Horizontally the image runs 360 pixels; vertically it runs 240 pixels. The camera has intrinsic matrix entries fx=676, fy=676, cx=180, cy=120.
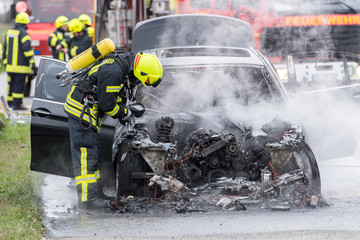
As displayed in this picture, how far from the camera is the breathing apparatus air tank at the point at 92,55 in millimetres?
6156

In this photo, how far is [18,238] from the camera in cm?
496

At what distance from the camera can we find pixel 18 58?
1379cm

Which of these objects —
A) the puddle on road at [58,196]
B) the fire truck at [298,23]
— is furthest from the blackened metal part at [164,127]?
the fire truck at [298,23]

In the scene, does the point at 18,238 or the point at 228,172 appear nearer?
the point at 18,238

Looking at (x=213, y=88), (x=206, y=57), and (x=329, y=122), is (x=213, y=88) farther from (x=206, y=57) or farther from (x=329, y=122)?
(x=329, y=122)

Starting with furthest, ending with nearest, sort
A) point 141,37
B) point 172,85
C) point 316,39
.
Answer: point 316,39, point 141,37, point 172,85

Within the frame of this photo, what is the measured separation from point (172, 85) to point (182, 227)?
1982 mm

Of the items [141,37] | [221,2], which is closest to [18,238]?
[141,37]

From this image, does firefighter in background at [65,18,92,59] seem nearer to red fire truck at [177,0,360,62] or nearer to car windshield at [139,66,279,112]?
red fire truck at [177,0,360,62]

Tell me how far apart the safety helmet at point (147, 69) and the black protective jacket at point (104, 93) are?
0.12m

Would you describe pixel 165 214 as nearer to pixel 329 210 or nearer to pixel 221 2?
pixel 329 210

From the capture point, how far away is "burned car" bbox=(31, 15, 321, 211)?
6113 millimetres

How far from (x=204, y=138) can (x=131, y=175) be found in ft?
2.54

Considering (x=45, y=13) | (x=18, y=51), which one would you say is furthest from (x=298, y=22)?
(x=45, y=13)
